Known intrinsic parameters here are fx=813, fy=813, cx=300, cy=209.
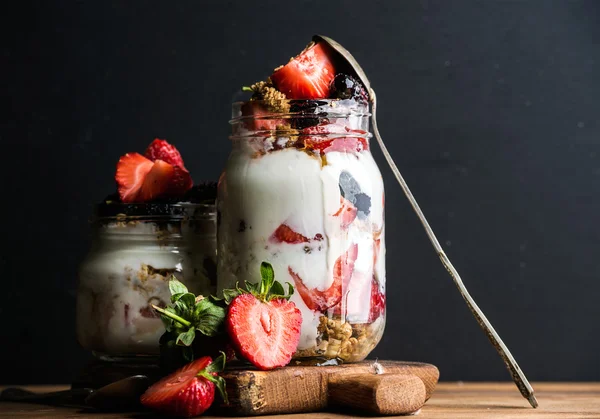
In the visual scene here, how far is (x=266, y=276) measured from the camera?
1010 mm

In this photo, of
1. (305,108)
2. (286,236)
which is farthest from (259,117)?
(286,236)

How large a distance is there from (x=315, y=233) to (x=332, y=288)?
77 millimetres

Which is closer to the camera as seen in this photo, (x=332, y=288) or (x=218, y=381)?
(x=218, y=381)

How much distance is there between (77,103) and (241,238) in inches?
27.3

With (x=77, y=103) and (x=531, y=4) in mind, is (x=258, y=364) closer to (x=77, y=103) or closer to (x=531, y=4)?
(x=77, y=103)

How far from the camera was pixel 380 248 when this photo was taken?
1157mm

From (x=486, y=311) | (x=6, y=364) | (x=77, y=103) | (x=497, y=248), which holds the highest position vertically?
(x=77, y=103)

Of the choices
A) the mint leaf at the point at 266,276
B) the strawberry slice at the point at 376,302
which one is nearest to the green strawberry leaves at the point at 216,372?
the mint leaf at the point at 266,276

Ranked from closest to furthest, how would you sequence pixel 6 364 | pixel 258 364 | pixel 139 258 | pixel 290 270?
pixel 258 364 → pixel 290 270 → pixel 139 258 → pixel 6 364

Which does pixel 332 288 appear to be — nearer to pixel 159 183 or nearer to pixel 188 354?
pixel 188 354

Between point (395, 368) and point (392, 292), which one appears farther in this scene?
point (392, 292)

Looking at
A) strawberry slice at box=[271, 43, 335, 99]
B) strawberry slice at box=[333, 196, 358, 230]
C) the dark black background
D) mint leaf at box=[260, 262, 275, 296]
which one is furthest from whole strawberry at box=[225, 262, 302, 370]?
the dark black background

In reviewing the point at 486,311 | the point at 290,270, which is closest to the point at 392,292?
the point at 486,311

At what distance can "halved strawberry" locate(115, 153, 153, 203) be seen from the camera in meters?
1.26
